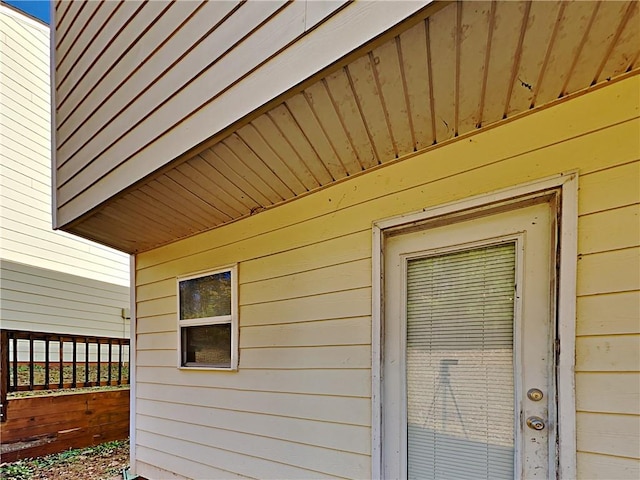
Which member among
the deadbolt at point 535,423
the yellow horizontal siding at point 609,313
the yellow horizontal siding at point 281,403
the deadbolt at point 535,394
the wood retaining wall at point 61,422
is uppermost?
the yellow horizontal siding at point 609,313

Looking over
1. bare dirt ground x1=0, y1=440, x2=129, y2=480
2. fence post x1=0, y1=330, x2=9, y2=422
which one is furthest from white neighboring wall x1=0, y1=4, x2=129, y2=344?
bare dirt ground x1=0, y1=440, x2=129, y2=480

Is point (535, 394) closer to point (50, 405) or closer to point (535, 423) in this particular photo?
point (535, 423)

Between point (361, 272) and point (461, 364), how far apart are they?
0.68 m

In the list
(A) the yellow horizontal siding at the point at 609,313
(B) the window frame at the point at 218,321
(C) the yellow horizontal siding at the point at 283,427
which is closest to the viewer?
(A) the yellow horizontal siding at the point at 609,313

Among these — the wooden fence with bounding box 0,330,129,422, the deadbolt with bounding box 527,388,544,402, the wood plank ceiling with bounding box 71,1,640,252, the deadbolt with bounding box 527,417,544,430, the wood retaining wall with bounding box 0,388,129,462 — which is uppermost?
the wood plank ceiling with bounding box 71,1,640,252

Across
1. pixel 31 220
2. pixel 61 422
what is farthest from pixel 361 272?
pixel 31 220

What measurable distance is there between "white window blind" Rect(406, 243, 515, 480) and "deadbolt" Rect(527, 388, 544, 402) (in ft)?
0.27

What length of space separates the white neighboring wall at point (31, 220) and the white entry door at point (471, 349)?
216 inches

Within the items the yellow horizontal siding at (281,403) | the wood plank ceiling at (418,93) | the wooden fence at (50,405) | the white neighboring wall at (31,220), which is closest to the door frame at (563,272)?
the wood plank ceiling at (418,93)

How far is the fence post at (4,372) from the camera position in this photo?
3.69 metres

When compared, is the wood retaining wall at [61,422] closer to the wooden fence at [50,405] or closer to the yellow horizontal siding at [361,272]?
the wooden fence at [50,405]

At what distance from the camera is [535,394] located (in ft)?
4.76

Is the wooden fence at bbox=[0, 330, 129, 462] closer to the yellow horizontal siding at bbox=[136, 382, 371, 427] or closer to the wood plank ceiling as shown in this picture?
the yellow horizontal siding at bbox=[136, 382, 371, 427]

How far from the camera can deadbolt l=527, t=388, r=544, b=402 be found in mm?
1440
